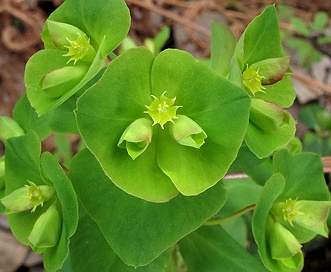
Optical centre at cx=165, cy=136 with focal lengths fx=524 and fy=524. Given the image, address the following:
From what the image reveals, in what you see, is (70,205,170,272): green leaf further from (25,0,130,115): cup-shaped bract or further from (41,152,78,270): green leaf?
(25,0,130,115): cup-shaped bract

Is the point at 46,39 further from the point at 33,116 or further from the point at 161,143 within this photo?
the point at 161,143

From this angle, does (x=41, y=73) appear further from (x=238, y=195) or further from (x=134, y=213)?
(x=238, y=195)

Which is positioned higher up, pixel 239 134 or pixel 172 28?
pixel 239 134

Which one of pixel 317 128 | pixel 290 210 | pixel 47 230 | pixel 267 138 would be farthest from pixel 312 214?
pixel 317 128

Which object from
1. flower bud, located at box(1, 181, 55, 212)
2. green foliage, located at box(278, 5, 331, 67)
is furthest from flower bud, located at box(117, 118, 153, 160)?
green foliage, located at box(278, 5, 331, 67)

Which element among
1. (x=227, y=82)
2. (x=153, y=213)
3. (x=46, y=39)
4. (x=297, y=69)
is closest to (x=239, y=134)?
(x=227, y=82)

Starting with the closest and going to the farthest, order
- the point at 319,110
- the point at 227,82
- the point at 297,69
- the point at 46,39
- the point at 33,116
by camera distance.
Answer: the point at 227,82 → the point at 46,39 → the point at 33,116 → the point at 319,110 → the point at 297,69
